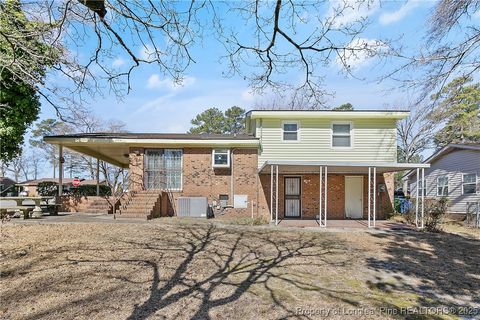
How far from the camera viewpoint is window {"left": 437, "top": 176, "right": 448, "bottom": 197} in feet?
58.6

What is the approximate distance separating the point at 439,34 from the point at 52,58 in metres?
8.38

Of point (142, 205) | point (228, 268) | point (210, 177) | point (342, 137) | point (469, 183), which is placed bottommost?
point (228, 268)

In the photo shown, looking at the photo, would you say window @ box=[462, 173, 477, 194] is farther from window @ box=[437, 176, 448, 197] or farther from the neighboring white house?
window @ box=[437, 176, 448, 197]

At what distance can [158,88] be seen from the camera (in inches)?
239

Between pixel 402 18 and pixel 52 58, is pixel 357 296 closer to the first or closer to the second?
pixel 402 18

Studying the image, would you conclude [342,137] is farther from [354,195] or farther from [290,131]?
[354,195]

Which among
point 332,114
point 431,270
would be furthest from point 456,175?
point 431,270

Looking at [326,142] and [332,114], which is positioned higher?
[332,114]

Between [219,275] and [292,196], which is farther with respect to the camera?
[292,196]

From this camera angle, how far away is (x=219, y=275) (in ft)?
19.0

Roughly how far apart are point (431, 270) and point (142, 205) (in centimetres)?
1054

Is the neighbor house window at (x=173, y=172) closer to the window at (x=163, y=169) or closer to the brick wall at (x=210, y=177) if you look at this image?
the window at (x=163, y=169)

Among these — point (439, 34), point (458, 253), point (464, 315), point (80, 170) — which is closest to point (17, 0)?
point (464, 315)

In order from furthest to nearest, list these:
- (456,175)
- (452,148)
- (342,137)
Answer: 1. (452,148)
2. (456,175)
3. (342,137)
